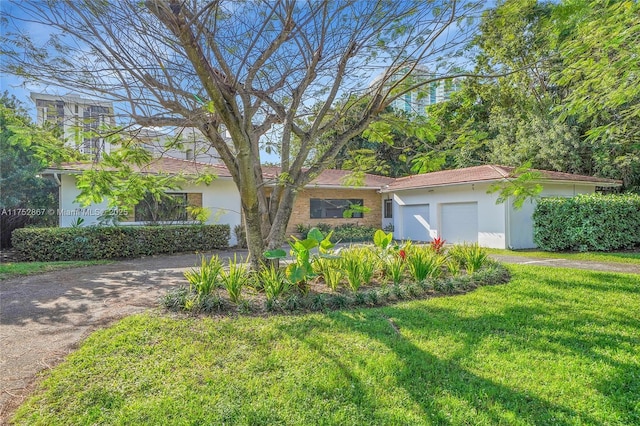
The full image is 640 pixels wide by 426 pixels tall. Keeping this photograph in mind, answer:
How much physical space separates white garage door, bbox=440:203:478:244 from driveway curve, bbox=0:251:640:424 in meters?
4.95

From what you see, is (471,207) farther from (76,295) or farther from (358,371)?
(76,295)

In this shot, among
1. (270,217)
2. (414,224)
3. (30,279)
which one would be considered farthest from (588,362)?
(414,224)

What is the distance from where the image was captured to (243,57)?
20.7ft

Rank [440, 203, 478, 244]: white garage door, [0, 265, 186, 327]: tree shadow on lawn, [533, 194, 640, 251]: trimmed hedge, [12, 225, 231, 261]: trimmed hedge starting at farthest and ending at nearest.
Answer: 1. [440, 203, 478, 244]: white garage door
2. [533, 194, 640, 251]: trimmed hedge
3. [12, 225, 231, 261]: trimmed hedge
4. [0, 265, 186, 327]: tree shadow on lawn

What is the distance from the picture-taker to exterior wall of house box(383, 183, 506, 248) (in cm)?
1480

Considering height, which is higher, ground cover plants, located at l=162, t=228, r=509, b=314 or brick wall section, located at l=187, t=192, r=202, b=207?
brick wall section, located at l=187, t=192, r=202, b=207

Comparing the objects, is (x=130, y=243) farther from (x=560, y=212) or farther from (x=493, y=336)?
(x=560, y=212)

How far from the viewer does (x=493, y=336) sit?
4715mm

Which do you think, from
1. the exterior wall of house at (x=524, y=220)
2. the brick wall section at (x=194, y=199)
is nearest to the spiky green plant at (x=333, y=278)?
the exterior wall of house at (x=524, y=220)

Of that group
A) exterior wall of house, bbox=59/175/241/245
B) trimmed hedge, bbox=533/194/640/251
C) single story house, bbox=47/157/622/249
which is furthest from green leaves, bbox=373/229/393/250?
trimmed hedge, bbox=533/194/640/251

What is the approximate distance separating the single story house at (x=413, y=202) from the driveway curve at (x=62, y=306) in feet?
11.4

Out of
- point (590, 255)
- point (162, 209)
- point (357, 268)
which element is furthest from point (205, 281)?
point (590, 255)

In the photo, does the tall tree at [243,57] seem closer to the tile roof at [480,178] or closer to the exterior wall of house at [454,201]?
the tile roof at [480,178]

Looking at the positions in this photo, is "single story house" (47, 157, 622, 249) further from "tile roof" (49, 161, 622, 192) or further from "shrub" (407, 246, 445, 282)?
"shrub" (407, 246, 445, 282)
